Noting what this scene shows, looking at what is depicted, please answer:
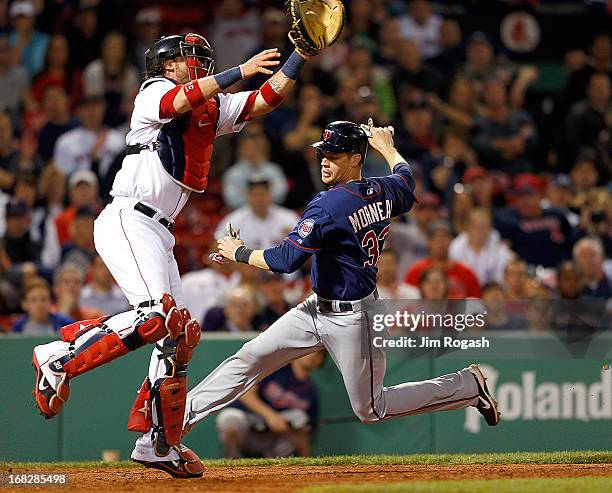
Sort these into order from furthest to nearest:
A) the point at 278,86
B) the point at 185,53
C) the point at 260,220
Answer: the point at 260,220
the point at 278,86
the point at 185,53

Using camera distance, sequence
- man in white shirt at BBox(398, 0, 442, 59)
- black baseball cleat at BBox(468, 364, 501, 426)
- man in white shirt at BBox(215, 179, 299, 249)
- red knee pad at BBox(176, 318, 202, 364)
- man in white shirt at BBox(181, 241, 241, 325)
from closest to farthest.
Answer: red knee pad at BBox(176, 318, 202, 364)
black baseball cleat at BBox(468, 364, 501, 426)
man in white shirt at BBox(181, 241, 241, 325)
man in white shirt at BBox(215, 179, 299, 249)
man in white shirt at BBox(398, 0, 442, 59)

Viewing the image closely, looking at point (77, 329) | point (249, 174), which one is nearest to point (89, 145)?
point (249, 174)

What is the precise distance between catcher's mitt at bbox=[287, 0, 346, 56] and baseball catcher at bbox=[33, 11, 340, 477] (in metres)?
0.07

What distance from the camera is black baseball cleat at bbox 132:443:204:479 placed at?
7.22m

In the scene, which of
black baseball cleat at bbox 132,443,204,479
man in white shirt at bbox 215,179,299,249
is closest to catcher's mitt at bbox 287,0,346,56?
black baseball cleat at bbox 132,443,204,479

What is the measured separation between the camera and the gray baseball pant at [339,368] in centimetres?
720

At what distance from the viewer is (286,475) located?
7.43 metres

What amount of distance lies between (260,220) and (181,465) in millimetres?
4714

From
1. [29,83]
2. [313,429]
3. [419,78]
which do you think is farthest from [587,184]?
[29,83]

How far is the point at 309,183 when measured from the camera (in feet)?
41.4

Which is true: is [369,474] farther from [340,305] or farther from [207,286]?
[207,286]

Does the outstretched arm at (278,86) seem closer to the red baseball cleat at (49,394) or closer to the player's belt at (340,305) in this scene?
the player's belt at (340,305)

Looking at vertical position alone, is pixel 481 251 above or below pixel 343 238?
above

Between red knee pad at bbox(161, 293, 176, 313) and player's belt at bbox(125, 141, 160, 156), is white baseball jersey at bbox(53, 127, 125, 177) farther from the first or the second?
red knee pad at bbox(161, 293, 176, 313)
